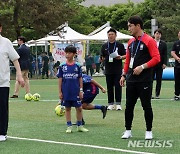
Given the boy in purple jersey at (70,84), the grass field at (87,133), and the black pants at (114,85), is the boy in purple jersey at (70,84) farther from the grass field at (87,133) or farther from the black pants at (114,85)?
the black pants at (114,85)

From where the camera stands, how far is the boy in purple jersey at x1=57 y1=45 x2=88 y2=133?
35.9 ft

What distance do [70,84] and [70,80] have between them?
3.0 inches

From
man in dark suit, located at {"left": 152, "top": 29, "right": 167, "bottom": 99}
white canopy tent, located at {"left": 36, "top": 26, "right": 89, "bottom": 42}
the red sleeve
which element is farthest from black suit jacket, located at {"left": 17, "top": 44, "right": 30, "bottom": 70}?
white canopy tent, located at {"left": 36, "top": 26, "right": 89, "bottom": 42}

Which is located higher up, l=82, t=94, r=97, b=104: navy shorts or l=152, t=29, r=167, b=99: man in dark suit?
l=152, t=29, r=167, b=99: man in dark suit

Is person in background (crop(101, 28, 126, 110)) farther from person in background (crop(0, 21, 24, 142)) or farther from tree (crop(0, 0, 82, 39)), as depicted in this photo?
tree (crop(0, 0, 82, 39))

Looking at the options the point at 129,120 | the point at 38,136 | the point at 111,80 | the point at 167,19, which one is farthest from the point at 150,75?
the point at 167,19

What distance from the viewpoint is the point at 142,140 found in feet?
31.8

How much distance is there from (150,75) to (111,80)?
517 centimetres

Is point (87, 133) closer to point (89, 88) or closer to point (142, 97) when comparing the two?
point (142, 97)

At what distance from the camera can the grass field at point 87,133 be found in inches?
352

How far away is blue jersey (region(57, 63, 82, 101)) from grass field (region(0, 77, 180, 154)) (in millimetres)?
674

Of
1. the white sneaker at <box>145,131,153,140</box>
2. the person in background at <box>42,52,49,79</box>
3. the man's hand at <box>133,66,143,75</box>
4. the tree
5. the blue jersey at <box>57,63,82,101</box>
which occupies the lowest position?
the person in background at <box>42,52,49,79</box>

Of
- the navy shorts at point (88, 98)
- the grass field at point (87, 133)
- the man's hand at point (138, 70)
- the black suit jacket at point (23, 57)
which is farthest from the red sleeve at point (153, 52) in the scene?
the black suit jacket at point (23, 57)

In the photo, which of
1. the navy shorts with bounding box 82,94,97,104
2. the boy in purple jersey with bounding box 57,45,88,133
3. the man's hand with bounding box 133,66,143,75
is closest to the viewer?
the man's hand with bounding box 133,66,143,75
